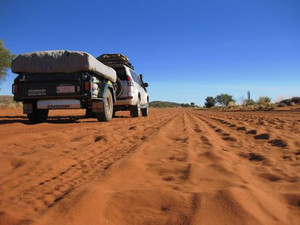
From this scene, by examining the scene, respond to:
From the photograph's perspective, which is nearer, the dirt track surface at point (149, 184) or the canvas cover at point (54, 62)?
the dirt track surface at point (149, 184)

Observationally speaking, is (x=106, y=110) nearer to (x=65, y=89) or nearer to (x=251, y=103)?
(x=65, y=89)

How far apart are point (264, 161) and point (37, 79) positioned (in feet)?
22.1

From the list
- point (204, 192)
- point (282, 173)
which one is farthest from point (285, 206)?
point (282, 173)

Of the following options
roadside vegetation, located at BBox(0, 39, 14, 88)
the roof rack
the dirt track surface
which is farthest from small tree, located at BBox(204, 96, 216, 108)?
the dirt track surface

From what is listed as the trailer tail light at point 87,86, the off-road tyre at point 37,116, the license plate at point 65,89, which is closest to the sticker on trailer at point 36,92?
the license plate at point 65,89

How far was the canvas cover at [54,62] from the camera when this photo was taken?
7.61 metres

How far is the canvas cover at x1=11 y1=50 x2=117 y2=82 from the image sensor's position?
25.0 ft

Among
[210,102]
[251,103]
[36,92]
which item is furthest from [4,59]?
[210,102]

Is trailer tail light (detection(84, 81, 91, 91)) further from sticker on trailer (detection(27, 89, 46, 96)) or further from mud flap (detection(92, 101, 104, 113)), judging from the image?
sticker on trailer (detection(27, 89, 46, 96))

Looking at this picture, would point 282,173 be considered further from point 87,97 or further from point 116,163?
point 87,97

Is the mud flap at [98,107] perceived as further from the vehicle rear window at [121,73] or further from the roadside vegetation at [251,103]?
the roadside vegetation at [251,103]

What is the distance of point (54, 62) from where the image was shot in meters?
7.79

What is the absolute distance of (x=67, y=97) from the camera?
26.1ft

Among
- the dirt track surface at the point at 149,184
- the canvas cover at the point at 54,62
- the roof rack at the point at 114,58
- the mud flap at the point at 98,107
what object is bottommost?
the dirt track surface at the point at 149,184
